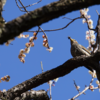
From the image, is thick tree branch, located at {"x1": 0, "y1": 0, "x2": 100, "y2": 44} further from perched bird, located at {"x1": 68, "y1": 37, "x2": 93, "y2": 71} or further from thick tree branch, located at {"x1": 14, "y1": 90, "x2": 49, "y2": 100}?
perched bird, located at {"x1": 68, "y1": 37, "x2": 93, "y2": 71}

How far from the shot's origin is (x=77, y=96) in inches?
155

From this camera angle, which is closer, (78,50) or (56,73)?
(56,73)

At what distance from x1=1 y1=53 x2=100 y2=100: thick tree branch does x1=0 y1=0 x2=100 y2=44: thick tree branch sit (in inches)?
38.2

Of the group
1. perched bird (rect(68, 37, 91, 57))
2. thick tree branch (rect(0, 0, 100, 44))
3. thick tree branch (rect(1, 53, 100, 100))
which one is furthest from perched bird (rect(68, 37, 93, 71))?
thick tree branch (rect(0, 0, 100, 44))

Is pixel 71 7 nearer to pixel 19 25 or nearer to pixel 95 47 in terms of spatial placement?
pixel 19 25

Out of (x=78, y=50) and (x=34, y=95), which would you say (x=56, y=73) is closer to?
(x=34, y=95)

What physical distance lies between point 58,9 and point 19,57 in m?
5.05

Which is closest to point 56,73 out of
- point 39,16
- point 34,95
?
point 34,95

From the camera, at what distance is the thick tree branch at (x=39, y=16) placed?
152 cm

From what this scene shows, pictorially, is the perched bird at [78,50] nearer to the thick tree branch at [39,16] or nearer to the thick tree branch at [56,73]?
the thick tree branch at [56,73]

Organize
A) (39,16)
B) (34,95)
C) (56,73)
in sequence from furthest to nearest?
(34,95), (56,73), (39,16)

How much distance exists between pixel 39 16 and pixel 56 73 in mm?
1358

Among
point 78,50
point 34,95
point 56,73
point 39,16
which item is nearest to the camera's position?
point 39,16

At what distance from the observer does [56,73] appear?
2582 millimetres
